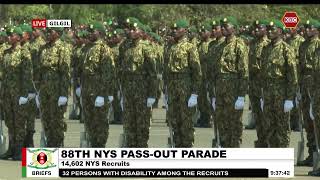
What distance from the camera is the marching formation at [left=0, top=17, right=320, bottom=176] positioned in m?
15.4

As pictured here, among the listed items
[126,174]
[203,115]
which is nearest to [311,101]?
[126,174]

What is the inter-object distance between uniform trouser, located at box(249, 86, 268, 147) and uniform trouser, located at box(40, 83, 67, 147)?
2845 mm

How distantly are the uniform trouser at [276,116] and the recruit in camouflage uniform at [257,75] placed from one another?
220mm

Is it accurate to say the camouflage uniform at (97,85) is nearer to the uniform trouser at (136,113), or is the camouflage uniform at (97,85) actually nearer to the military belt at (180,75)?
the uniform trouser at (136,113)

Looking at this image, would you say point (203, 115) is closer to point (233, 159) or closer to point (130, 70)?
point (130, 70)

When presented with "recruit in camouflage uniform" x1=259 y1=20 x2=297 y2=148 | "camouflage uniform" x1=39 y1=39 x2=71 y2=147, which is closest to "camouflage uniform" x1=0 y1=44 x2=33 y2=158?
"camouflage uniform" x1=39 y1=39 x2=71 y2=147

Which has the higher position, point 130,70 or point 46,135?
point 130,70

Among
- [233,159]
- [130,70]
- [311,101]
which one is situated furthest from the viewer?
[130,70]

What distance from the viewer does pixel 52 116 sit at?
16547 millimetres

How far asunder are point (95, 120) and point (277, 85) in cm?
293

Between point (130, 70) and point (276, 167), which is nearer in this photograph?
point (276, 167)

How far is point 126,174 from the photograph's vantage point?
12.7 meters

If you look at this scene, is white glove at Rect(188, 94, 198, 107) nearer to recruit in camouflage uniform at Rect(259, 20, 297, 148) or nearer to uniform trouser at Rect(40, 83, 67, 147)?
recruit in camouflage uniform at Rect(259, 20, 297, 148)

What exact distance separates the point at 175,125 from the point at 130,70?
1.05 meters
